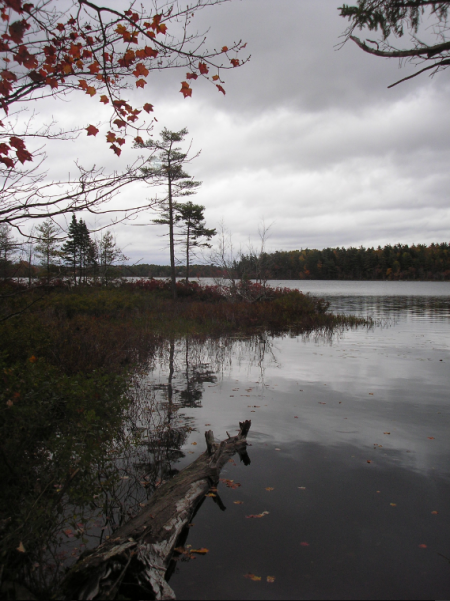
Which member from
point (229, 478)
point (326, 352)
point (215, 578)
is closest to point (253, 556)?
point (215, 578)

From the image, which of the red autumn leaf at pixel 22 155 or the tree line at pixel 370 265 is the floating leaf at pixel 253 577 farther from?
the tree line at pixel 370 265

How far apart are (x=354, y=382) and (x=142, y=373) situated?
16.8 feet

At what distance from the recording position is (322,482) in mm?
4926

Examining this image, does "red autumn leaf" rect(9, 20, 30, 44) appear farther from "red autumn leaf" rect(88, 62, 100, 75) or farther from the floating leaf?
the floating leaf

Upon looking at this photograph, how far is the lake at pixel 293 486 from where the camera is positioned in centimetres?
340

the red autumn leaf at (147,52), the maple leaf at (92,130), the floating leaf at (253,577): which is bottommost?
the floating leaf at (253,577)

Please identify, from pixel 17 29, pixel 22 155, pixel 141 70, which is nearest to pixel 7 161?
pixel 22 155

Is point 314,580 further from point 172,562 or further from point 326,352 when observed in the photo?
point 326,352

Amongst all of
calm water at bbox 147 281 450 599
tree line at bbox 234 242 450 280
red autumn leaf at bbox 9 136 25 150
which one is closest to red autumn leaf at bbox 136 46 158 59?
red autumn leaf at bbox 9 136 25 150

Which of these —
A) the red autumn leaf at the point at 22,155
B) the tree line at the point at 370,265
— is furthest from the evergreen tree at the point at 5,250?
the tree line at the point at 370,265

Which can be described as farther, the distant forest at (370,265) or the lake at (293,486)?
the distant forest at (370,265)

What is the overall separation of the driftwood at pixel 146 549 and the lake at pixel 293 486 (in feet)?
0.51

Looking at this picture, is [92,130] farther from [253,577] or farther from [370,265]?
[370,265]

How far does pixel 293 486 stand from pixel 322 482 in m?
0.37
